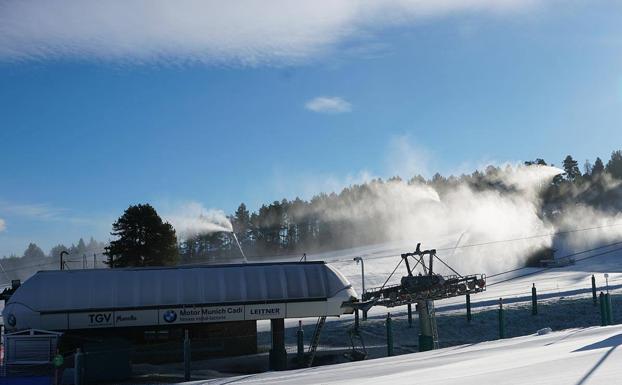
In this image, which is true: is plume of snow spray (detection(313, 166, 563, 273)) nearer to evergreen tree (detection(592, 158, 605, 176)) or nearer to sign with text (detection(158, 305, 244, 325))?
evergreen tree (detection(592, 158, 605, 176))

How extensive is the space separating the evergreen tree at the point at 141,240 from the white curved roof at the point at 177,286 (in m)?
24.1

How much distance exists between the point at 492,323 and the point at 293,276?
14.7 meters

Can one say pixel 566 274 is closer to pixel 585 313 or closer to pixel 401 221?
pixel 585 313

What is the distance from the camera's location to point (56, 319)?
94.0ft

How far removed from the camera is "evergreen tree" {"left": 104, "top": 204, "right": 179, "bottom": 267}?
5397cm

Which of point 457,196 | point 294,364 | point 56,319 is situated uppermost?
point 457,196

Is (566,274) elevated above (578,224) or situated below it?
below

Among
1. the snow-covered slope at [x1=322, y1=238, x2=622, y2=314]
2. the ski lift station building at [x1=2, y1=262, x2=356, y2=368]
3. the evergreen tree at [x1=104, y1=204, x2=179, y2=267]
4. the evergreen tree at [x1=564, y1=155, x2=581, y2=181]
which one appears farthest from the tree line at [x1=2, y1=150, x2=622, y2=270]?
the ski lift station building at [x1=2, y1=262, x2=356, y2=368]

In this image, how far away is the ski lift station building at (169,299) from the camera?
28.8 meters

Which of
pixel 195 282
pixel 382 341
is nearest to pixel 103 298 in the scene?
pixel 195 282

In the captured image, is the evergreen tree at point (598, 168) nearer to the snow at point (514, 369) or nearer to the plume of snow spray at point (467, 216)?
the plume of snow spray at point (467, 216)

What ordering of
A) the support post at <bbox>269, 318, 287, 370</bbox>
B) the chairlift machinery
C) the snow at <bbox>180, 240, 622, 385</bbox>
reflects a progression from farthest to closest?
1. the support post at <bbox>269, 318, 287, 370</bbox>
2. the chairlift machinery
3. the snow at <bbox>180, 240, 622, 385</bbox>

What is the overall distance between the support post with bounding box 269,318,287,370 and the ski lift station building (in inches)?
2.8

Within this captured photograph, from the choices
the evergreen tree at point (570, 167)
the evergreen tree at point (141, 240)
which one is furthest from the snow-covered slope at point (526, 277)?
the evergreen tree at point (570, 167)
